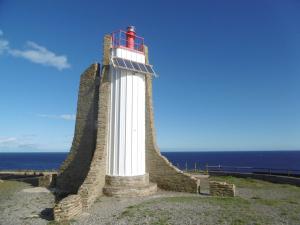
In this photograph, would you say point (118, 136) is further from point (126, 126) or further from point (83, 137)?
point (83, 137)

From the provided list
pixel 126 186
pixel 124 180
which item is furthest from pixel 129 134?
pixel 126 186

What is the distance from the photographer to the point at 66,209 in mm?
11672

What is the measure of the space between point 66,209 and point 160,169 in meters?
8.06

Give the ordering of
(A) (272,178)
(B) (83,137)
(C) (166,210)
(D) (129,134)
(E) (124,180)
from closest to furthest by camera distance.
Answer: (C) (166,210) < (E) (124,180) < (D) (129,134) < (B) (83,137) < (A) (272,178)

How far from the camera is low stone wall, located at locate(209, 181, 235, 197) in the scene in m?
16.3

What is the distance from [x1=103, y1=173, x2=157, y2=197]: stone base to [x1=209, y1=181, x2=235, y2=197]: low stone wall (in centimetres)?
339

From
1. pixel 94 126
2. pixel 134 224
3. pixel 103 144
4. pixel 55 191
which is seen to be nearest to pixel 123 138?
pixel 103 144

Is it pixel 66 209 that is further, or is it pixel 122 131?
pixel 122 131

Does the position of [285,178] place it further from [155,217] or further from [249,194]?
[155,217]

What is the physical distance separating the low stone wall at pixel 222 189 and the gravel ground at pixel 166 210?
0.53 m

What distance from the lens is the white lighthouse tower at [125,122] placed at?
1709 centimetres

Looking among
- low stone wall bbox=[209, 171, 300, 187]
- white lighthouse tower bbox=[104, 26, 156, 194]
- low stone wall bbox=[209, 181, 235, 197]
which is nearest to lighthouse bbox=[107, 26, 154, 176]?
white lighthouse tower bbox=[104, 26, 156, 194]

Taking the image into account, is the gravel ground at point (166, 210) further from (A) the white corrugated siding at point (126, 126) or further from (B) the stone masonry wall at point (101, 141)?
(A) the white corrugated siding at point (126, 126)

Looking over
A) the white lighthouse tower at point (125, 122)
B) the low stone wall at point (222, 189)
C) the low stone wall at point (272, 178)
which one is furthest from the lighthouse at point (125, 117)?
the low stone wall at point (272, 178)
